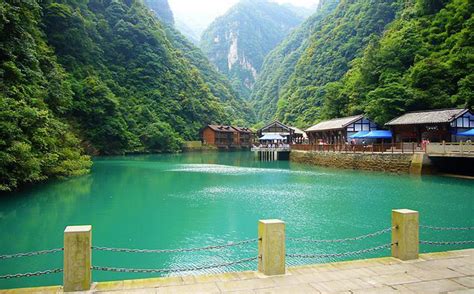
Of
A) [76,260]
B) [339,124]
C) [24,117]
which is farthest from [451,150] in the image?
[24,117]

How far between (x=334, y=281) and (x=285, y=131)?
6138cm

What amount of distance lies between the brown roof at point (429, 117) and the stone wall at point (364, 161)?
15.7 feet

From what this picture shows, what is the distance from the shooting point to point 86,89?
58375mm

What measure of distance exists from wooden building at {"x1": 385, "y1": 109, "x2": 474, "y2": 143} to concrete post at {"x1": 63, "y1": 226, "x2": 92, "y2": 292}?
34.6 m

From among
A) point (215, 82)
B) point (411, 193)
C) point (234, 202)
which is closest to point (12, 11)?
point (234, 202)

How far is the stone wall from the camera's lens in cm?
3291

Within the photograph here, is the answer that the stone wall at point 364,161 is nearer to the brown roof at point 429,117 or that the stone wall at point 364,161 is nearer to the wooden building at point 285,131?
the brown roof at point 429,117

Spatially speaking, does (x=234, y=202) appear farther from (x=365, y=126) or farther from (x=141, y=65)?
(x=141, y=65)

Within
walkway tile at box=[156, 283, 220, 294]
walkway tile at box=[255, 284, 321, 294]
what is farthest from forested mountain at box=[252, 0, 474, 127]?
walkway tile at box=[156, 283, 220, 294]

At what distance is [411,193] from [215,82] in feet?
380

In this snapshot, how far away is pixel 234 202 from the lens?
2052 cm

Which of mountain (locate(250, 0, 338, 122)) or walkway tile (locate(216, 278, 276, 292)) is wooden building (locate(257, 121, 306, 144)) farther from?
mountain (locate(250, 0, 338, 122))

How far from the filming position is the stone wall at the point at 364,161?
32906mm

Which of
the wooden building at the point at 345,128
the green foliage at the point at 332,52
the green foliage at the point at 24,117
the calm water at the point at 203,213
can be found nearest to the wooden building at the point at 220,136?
the green foliage at the point at 332,52
